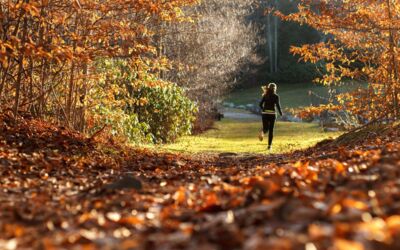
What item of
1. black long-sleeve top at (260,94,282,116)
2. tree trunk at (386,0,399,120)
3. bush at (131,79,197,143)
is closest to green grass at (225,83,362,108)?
bush at (131,79,197,143)

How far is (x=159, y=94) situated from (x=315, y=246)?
15894 millimetres

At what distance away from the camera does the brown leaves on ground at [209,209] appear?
3115 millimetres

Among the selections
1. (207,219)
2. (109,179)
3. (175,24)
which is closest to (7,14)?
(109,179)

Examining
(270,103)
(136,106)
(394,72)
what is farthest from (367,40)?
(136,106)

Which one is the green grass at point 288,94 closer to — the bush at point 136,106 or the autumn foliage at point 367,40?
the bush at point 136,106

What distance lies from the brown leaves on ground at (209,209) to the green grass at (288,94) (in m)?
36.9

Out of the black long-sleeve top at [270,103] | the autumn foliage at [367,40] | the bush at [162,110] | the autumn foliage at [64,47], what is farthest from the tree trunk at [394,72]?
the bush at [162,110]

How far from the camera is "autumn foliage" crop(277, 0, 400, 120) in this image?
12.2 m

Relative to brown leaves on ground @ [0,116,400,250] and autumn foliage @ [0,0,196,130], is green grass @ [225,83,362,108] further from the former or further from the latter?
brown leaves on ground @ [0,116,400,250]

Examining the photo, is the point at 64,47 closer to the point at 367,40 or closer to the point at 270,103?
the point at 270,103

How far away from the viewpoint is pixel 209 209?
4188 millimetres

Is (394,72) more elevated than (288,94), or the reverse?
(394,72)

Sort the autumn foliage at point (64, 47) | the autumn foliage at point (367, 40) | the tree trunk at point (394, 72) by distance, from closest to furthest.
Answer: the autumn foliage at point (64, 47), the autumn foliage at point (367, 40), the tree trunk at point (394, 72)

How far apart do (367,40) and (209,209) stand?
1072 cm
